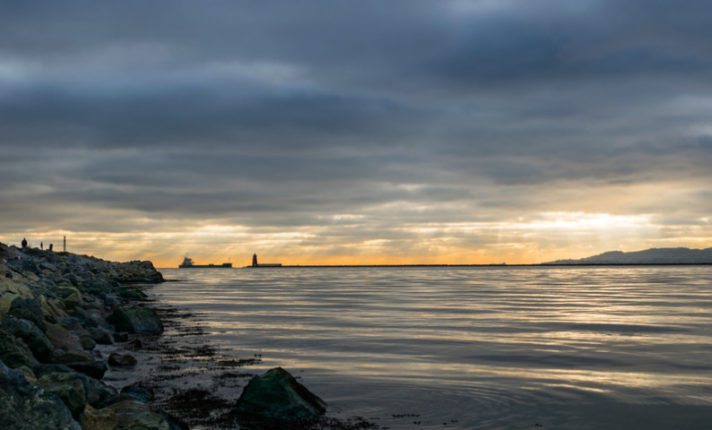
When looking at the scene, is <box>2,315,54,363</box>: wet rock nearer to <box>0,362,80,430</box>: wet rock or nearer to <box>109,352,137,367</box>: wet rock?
<box>109,352,137,367</box>: wet rock

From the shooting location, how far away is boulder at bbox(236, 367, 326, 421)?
48.2 ft

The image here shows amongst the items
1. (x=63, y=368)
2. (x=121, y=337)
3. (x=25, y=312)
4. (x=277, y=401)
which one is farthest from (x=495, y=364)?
(x=121, y=337)

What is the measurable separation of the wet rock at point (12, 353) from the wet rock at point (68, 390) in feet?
8.00

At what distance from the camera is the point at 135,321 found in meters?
32.7

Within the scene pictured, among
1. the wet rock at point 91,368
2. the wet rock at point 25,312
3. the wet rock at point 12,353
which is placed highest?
the wet rock at point 25,312

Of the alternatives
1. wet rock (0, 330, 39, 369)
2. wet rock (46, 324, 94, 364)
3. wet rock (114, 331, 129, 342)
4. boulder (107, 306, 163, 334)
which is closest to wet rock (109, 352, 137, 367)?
wet rock (46, 324, 94, 364)

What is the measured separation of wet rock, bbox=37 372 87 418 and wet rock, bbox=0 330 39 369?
244 cm

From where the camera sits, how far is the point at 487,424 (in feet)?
48.1

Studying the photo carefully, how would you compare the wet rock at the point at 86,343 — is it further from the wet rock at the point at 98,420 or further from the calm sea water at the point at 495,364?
the wet rock at the point at 98,420

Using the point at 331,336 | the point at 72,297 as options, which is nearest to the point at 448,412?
the point at 331,336

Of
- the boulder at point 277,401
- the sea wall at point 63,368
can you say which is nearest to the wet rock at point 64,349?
the sea wall at point 63,368

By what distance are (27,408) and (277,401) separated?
6.31 metres

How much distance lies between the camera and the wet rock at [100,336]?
27812 mm

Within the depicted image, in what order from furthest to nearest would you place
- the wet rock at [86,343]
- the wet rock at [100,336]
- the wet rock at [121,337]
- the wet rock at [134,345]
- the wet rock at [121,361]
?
the wet rock at [121,337]
the wet rock at [100,336]
the wet rock at [134,345]
the wet rock at [86,343]
the wet rock at [121,361]
